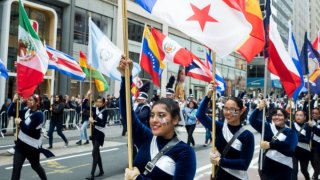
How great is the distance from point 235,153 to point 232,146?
8cm

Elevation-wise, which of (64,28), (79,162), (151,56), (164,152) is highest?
(64,28)

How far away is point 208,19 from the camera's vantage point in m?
4.52

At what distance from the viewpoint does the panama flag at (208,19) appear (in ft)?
14.7

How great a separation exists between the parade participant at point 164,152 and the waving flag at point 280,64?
342 centimetres

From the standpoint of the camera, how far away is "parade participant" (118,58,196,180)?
277cm

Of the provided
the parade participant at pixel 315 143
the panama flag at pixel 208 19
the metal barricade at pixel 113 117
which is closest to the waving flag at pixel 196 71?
the parade participant at pixel 315 143

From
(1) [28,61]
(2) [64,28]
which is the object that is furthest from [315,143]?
(2) [64,28]

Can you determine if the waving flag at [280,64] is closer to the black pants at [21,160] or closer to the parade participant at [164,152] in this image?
the parade participant at [164,152]

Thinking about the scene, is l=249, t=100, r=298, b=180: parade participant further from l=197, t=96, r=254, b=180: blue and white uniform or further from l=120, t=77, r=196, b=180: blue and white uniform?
l=120, t=77, r=196, b=180: blue and white uniform

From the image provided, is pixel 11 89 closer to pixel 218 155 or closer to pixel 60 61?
pixel 60 61

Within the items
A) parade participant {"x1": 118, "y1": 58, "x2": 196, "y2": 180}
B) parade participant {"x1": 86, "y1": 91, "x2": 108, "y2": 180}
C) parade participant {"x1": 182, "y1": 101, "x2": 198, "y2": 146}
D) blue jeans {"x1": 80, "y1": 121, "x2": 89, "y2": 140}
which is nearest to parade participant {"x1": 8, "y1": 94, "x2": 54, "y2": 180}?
parade participant {"x1": 86, "y1": 91, "x2": 108, "y2": 180}

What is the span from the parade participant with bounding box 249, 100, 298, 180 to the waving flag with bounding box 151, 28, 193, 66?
535 centimetres

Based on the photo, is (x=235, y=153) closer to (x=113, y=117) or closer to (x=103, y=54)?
(x=103, y=54)

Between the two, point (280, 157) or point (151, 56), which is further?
point (151, 56)
